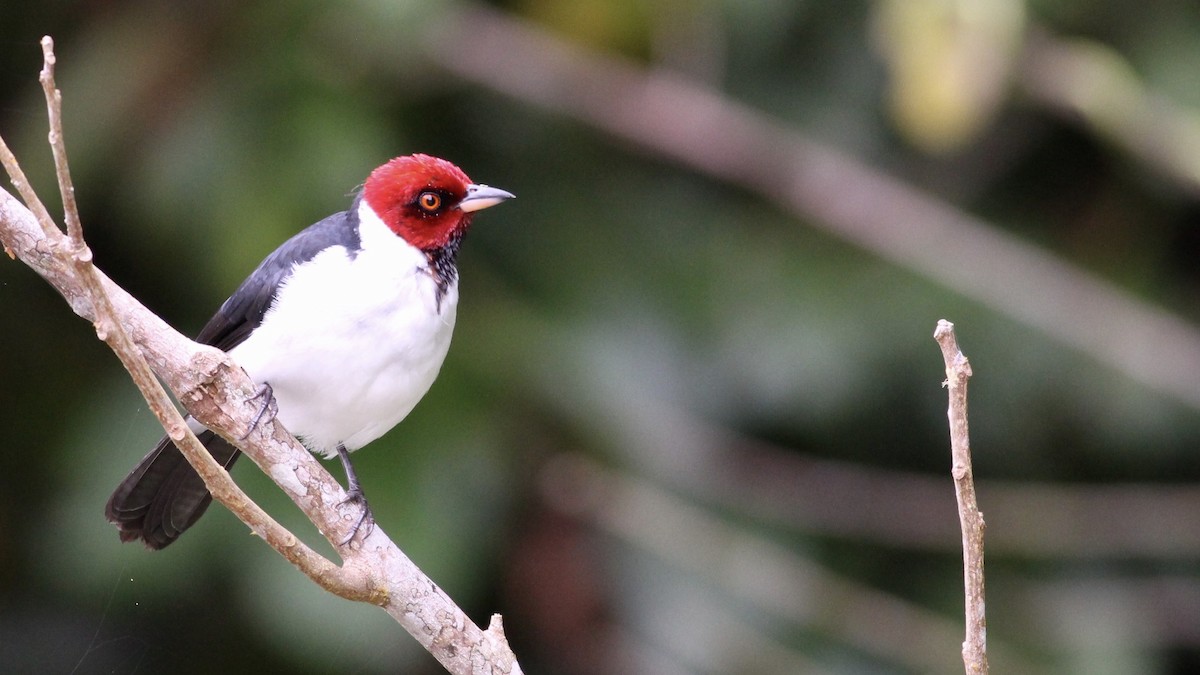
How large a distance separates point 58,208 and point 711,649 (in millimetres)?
2834

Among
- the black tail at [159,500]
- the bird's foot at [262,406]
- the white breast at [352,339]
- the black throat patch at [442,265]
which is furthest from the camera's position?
the black tail at [159,500]

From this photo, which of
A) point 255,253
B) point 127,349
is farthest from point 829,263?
point 127,349

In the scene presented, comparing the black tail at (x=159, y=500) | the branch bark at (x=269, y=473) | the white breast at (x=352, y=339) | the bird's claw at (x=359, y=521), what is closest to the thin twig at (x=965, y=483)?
the branch bark at (x=269, y=473)

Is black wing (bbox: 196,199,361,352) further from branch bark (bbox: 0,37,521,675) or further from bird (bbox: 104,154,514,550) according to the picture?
branch bark (bbox: 0,37,521,675)

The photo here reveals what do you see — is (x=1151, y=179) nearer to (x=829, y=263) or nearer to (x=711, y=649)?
(x=829, y=263)

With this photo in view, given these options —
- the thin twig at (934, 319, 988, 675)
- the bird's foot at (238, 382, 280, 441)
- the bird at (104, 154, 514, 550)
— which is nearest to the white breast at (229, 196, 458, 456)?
the bird at (104, 154, 514, 550)

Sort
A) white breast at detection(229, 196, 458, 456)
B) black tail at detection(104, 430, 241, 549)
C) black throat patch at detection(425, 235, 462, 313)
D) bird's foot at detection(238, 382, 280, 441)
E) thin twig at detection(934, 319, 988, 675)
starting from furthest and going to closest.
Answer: black tail at detection(104, 430, 241, 549)
black throat patch at detection(425, 235, 462, 313)
white breast at detection(229, 196, 458, 456)
bird's foot at detection(238, 382, 280, 441)
thin twig at detection(934, 319, 988, 675)

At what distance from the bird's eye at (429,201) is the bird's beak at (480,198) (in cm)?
5

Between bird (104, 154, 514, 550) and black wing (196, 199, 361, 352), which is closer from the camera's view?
bird (104, 154, 514, 550)

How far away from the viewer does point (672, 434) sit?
4945 millimetres

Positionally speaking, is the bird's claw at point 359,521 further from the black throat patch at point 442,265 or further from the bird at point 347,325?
the black throat patch at point 442,265

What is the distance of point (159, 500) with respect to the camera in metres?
3.18

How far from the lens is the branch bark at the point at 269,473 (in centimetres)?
221

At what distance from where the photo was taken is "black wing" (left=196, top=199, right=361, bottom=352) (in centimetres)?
299
